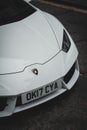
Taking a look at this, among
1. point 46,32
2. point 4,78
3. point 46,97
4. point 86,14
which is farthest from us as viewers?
point 86,14

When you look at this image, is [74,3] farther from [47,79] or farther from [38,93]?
[38,93]

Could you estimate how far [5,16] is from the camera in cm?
518

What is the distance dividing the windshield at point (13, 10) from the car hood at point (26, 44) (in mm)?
88

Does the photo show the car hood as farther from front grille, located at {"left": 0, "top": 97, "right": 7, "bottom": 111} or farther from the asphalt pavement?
the asphalt pavement

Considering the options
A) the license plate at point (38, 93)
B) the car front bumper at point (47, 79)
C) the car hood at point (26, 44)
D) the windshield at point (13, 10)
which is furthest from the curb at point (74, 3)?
the license plate at point (38, 93)

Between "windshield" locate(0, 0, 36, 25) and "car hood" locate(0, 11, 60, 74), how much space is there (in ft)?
0.29

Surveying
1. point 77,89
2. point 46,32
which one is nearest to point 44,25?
point 46,32

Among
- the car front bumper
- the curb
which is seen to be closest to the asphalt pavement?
the car front bumper

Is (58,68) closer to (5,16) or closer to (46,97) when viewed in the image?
(46,97)

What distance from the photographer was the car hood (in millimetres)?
4512

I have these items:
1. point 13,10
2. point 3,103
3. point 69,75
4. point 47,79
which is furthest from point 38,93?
point 13,10

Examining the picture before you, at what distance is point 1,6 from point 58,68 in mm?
1402

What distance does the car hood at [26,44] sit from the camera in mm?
4512

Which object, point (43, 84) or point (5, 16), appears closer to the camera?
point (43, 84)
